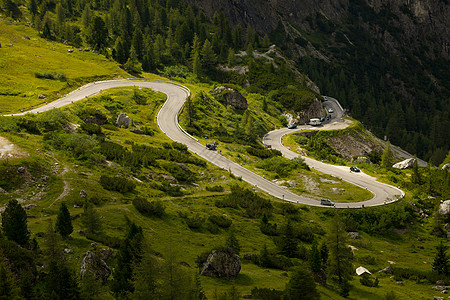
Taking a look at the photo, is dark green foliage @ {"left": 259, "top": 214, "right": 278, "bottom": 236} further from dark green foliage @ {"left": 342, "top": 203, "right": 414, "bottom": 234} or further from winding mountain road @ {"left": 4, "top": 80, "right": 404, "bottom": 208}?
dark green foliage @ {"left": 342, "top": 203, "right": 414, "bottom": 234}

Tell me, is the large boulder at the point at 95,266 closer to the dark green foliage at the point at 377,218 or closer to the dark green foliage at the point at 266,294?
the dark green foliage at the point at 266,294

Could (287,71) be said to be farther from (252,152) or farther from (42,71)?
(42,71)

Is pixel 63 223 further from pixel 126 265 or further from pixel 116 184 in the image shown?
pixel 116 184

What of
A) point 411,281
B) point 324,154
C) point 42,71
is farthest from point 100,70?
point 411,281

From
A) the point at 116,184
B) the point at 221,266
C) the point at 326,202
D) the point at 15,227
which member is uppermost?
the point at 15,227

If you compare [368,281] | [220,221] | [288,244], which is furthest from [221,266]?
[368,281]

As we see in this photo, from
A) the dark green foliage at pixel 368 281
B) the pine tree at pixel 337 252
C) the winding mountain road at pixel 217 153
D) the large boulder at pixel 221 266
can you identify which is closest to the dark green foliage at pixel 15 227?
the large boulder at pixel 221 266

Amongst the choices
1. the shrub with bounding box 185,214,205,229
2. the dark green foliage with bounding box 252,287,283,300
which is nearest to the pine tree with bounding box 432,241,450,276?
the dark green foliage with bounding box 252,287,283,300
